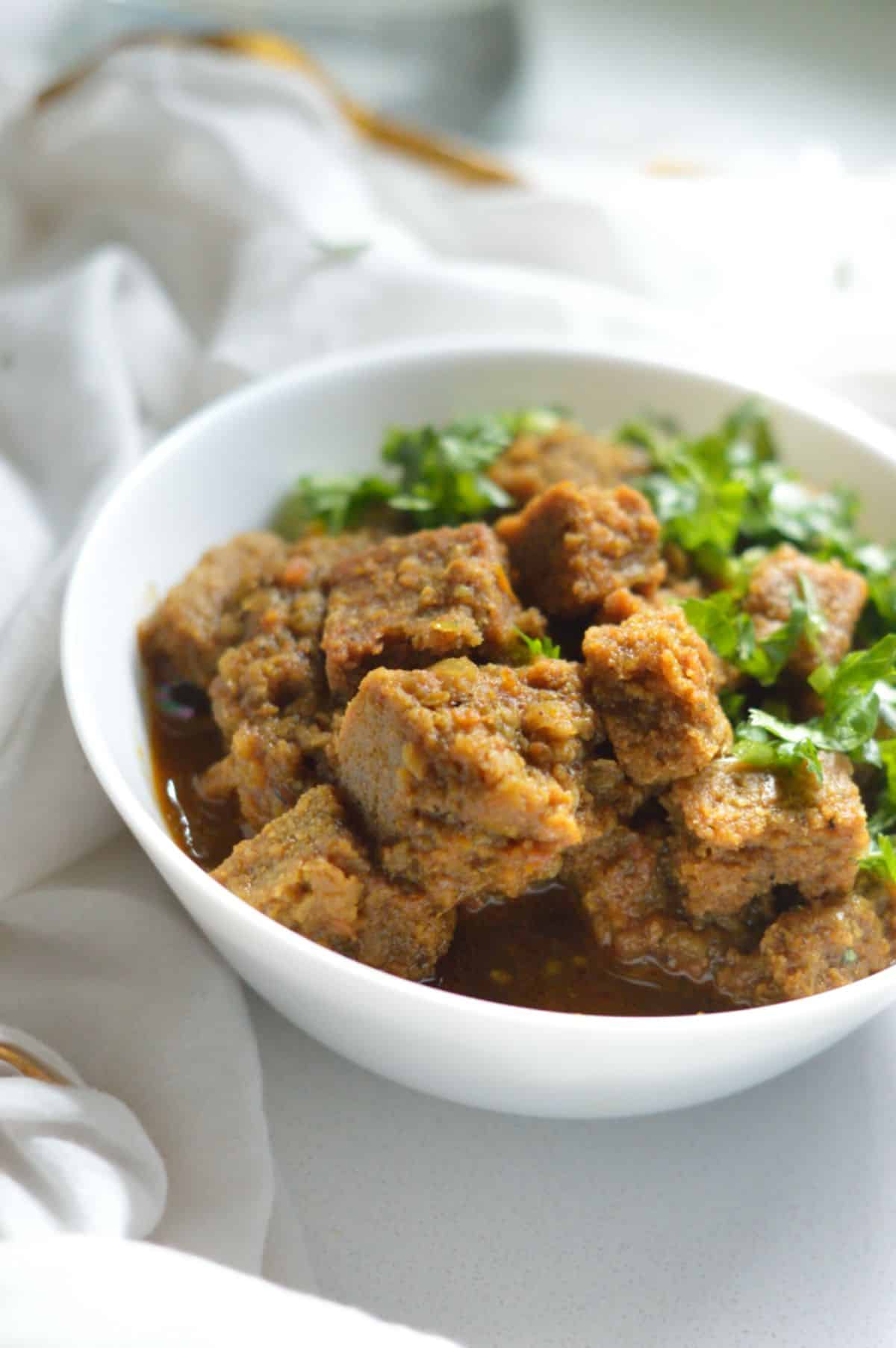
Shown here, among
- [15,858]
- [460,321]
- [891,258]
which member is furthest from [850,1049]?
[891,258]

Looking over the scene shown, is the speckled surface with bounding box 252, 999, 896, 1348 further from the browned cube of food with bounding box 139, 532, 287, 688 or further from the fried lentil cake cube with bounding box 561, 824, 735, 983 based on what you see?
the browned cube of food with bounding box 139, 532, 287, 688

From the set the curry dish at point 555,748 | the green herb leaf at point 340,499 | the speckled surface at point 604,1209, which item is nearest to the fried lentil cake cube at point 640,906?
the curry dish at point 555,748

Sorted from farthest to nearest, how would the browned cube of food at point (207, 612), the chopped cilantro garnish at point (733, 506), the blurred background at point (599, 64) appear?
the blurred background at point (599, 64) < the chopped cilantro garnish at point (733, 506) < the browned cube of food at point (207, 612)

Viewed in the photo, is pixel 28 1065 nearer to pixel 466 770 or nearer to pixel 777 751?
pixel 466 770

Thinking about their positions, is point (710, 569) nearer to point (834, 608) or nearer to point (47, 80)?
point (834, 608)

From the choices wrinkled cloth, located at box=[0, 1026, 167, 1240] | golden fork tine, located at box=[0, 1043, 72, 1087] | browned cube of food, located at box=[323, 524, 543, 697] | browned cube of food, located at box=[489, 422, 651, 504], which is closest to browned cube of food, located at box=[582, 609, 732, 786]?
browned cube of food, located at box=[323, 524, 543, 697]

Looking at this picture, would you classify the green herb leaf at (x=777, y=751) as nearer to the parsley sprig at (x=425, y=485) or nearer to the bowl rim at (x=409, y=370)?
the bowl rim at (x=409, y=370)
